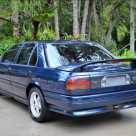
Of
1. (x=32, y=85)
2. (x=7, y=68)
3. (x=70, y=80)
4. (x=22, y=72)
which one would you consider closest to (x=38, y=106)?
(x=32, y=85)

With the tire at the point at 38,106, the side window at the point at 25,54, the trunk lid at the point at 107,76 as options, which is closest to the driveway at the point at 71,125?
the tire at the point at 38,106

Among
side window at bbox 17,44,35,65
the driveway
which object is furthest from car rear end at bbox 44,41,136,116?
side window at bbox 17,44,35,65

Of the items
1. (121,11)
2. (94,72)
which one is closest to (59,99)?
(94,72)

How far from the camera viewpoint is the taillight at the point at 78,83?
3477 millimetres

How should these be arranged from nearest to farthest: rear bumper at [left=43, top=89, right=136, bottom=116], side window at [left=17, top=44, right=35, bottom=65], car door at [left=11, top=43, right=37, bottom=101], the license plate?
1. rear bumper at [left=43, top=89, right=136, bottom=116]
2. the license plate
3. car door at [left=11, top=43, right=37, bottom=101]
4. side window at [left=17, top=44, right=35, bottom=65]

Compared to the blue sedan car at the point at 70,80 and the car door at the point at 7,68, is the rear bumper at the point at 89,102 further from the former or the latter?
the car door at the point at 7,68

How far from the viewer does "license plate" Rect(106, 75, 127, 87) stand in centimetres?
368

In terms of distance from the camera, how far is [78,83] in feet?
11.5

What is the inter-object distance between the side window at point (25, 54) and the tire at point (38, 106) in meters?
0.79

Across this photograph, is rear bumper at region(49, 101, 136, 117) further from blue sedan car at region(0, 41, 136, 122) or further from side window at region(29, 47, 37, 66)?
side window at region(29, 47, 37, 66)

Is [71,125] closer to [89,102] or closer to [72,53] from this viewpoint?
[89,102]

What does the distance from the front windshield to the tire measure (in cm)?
65

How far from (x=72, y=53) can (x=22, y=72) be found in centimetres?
113

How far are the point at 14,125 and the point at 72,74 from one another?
1.59 metres
